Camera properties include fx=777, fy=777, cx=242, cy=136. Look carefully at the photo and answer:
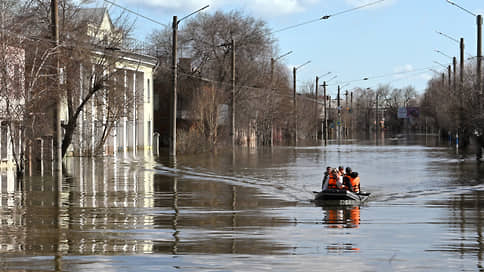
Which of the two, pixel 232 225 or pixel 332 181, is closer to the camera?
pixel 232 225

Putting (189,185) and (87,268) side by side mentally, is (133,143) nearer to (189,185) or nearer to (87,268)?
(189,185)

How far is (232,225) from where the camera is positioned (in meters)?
17.2

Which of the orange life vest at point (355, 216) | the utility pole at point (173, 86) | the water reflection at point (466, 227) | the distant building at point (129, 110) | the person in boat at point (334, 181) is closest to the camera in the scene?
the water reflection at point (466, 227)

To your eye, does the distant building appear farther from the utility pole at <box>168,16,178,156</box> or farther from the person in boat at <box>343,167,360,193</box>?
the person in boat at <box>343,167,360,193</box>

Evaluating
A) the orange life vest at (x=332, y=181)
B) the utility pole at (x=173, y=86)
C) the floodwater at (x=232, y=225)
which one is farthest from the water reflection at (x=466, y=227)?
the utility pole at (x=173, y=86)

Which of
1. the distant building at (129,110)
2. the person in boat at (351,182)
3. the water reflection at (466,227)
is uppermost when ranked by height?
the distant building at (129,110)

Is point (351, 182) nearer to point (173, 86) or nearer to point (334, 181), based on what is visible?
point (334, 181)

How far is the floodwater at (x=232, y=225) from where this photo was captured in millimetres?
12258

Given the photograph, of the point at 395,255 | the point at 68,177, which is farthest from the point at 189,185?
the point at 395,255

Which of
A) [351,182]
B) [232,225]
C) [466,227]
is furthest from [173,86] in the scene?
[466,227]

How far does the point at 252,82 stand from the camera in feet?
267

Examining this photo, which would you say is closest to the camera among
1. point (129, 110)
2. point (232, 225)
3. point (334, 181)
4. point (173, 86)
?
point (232, 225)

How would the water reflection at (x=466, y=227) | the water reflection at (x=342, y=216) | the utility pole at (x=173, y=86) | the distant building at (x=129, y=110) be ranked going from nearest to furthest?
1. the water reflection at (x=466, y=227)
2. the water reflection at (x=342, y=216)
3. the utility pole at (x=173, y=86)
4. the distant building at (x=129, y=110)

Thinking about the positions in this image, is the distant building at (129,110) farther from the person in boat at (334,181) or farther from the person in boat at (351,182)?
the person in boat at (334,181)
